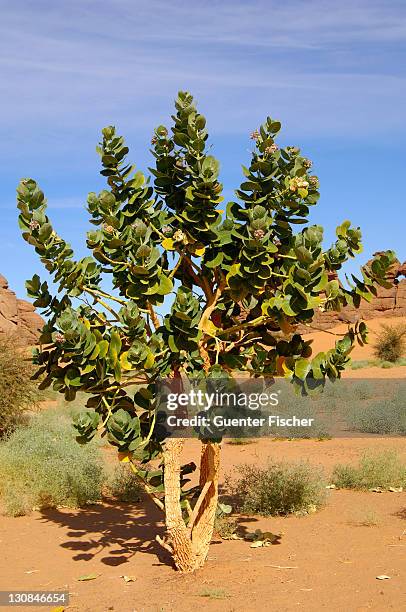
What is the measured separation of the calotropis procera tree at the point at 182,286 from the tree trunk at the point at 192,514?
0.04 feet

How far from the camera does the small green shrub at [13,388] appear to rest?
16547mm

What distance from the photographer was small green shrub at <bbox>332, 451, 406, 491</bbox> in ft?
37.7

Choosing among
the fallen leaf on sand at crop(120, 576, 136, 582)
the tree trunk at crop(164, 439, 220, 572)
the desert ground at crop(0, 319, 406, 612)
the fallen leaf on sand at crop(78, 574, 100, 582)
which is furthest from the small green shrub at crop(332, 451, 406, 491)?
the fallen leaf on sand at crop(78, 574, 100, 582)

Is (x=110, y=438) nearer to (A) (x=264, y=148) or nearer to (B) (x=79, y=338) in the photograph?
(B) (x=79, y=338)

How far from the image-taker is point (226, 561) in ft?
25.3

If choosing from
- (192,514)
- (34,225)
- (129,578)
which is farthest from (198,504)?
(34,225)

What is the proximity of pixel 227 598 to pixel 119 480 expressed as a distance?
549 centimetres

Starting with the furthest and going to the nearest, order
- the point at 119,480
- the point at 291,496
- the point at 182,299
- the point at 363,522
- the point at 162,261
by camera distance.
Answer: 1. the point at 119,480
2. the point at 291,496
3. the point at 363,522
4. the point at 162,261
5. the point at 182,299

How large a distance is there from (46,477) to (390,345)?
35.6 m

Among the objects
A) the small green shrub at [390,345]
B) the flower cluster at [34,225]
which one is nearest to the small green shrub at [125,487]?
the flower cluster at [34,225]

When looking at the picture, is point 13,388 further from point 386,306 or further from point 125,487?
point 386,306

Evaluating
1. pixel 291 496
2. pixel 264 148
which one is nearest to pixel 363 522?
pixel 291 496

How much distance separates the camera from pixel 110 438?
6.66m

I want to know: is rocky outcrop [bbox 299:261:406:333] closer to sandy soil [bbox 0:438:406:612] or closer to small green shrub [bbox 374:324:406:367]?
small green shrub [bbox 374:324:406:367]
